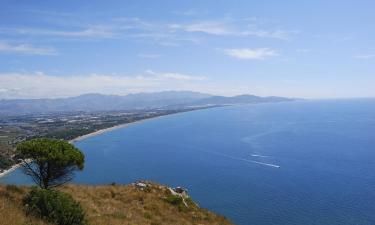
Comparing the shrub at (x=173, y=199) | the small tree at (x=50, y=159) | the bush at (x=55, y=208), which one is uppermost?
the small tree at (x=50, y=159)

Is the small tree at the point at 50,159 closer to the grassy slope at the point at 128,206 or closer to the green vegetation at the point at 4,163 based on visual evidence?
the grassy slope at the point at 128,206

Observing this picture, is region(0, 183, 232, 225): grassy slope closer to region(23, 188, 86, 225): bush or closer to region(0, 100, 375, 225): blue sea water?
region(23, 188, 86, 225): bush

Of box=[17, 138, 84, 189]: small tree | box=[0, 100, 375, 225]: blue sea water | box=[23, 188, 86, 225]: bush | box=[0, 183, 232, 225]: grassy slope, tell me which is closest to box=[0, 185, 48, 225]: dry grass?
box=[0, 183, 232, 225]: grassy slope

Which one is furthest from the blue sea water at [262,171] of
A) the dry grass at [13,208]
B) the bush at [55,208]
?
the bush at [55,208]

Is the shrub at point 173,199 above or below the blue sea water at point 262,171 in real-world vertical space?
above

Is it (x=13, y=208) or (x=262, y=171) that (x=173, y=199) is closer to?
(x=13, y=208)

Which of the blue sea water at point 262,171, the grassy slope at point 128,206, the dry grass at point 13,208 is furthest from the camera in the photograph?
the blue sea water at point 262,171

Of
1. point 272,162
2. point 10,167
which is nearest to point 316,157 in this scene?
point 272,162

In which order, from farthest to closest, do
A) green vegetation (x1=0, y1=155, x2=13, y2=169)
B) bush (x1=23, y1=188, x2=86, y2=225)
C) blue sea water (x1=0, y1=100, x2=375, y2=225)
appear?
1. green vegetation (x1=0, y1=155, x2=13, y2=169)
2. blue sea water (x1=0, y1=100, x2=375, y2=225)
3. bush (x1=23, y1=188, x2=86, y2=225)
